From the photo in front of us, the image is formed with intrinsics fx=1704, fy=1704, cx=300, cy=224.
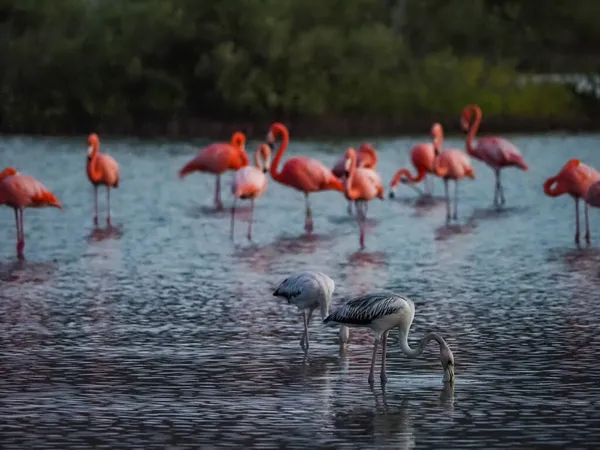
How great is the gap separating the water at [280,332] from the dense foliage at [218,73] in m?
13.9

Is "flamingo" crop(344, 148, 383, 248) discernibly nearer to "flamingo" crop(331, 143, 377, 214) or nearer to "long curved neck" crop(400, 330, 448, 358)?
"flamingo" crop(331, 143, 377, 214)

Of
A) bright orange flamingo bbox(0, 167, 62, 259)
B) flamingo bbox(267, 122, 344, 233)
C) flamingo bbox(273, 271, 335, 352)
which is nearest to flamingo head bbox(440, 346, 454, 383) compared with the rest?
flamingo bbox(273, 271, 335, 352)

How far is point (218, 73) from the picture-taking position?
35188 mm

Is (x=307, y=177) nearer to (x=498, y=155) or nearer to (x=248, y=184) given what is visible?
(x=248, y=184)

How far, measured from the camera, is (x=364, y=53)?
118 ft

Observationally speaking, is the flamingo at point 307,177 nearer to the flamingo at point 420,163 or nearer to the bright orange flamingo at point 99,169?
the bright orange flamingo at point 99,169

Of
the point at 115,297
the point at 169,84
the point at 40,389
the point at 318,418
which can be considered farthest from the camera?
the point at 169,84

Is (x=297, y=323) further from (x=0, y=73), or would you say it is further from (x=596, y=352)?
(x=0, y=73)

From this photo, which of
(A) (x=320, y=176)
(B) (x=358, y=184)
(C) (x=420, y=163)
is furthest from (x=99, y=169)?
(C) (x=420, y=163)

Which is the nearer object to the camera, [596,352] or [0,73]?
[596,352]

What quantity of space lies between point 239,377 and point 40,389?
3.74 feet

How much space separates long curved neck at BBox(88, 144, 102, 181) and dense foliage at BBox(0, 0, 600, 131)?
14.9 m

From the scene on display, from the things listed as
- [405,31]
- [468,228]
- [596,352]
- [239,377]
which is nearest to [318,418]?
[239,377]

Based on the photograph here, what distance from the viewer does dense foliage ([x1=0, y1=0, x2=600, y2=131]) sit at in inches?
1380
